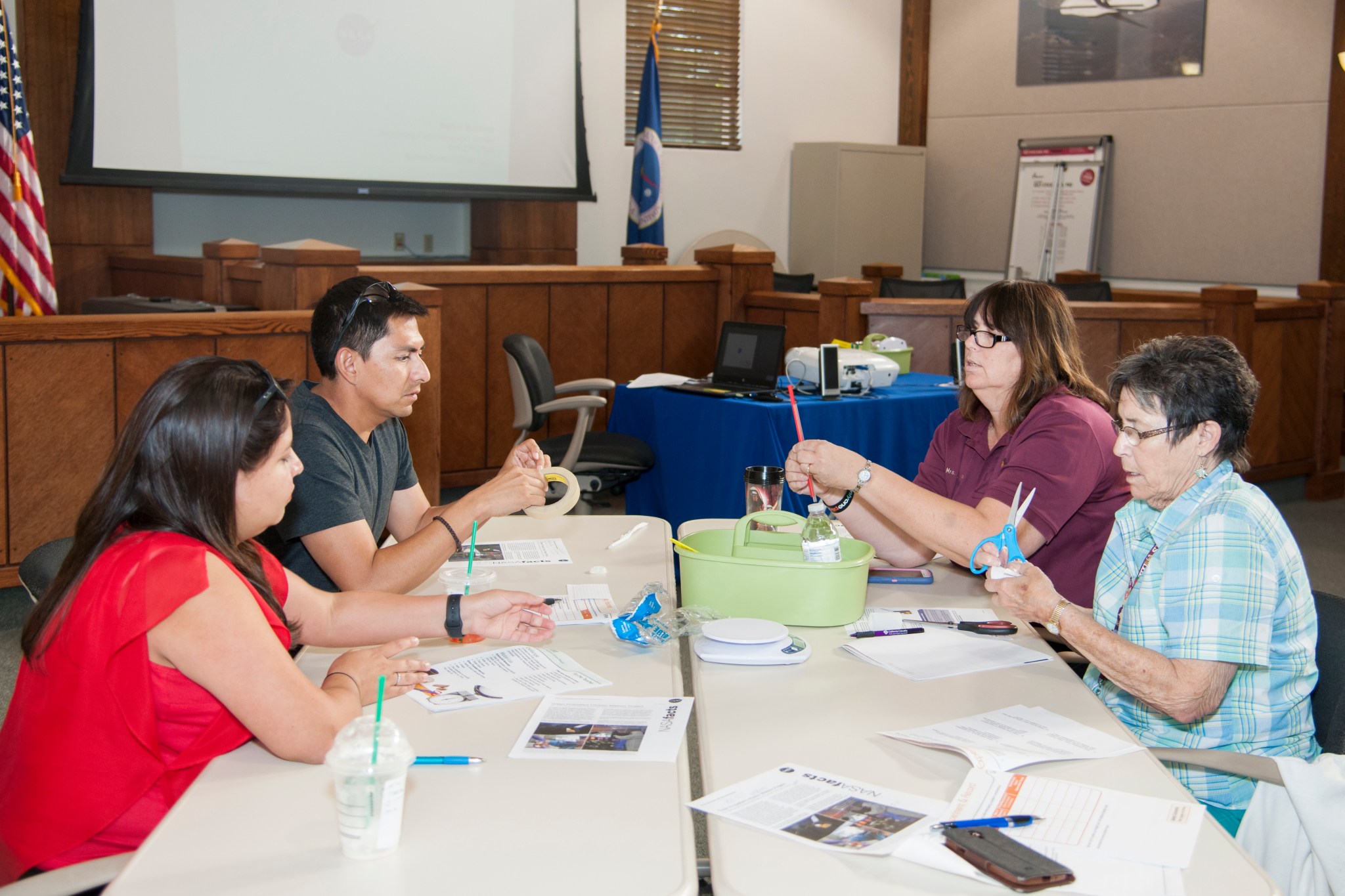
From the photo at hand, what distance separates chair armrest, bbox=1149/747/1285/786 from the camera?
154cm

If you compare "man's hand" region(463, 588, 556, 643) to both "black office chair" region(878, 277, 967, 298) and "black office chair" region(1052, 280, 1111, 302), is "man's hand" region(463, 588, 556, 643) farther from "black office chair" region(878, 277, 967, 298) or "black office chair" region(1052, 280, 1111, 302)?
"black office chair" region(1052, 280, 1111, 302)

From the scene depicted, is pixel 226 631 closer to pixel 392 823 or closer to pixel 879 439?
pixel 392 823

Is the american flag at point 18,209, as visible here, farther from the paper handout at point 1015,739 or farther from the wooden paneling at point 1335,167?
the wooden paneling at point 1335,167

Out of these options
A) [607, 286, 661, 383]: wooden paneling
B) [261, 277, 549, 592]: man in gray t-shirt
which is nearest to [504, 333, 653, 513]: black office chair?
[607, 286, 661, 383]: wooden paneling

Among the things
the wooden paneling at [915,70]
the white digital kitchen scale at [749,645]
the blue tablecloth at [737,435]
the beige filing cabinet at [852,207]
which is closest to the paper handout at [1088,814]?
the white digital kitchen scale at [749,645]

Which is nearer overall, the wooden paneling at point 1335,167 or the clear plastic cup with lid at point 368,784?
the clear plastic cup with lid at point 368,784

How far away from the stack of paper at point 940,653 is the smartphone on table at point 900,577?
313 mm

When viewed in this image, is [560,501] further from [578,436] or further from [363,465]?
[578,436]

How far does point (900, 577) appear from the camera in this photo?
7.41ft

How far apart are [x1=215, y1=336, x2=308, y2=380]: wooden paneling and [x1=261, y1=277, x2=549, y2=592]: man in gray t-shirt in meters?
2.07

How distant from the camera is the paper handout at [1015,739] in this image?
1431 millimetres

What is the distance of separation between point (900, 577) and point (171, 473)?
4.44ft

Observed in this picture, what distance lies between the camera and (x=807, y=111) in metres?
9.04

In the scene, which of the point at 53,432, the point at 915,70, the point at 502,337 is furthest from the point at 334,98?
the point at 915,70
